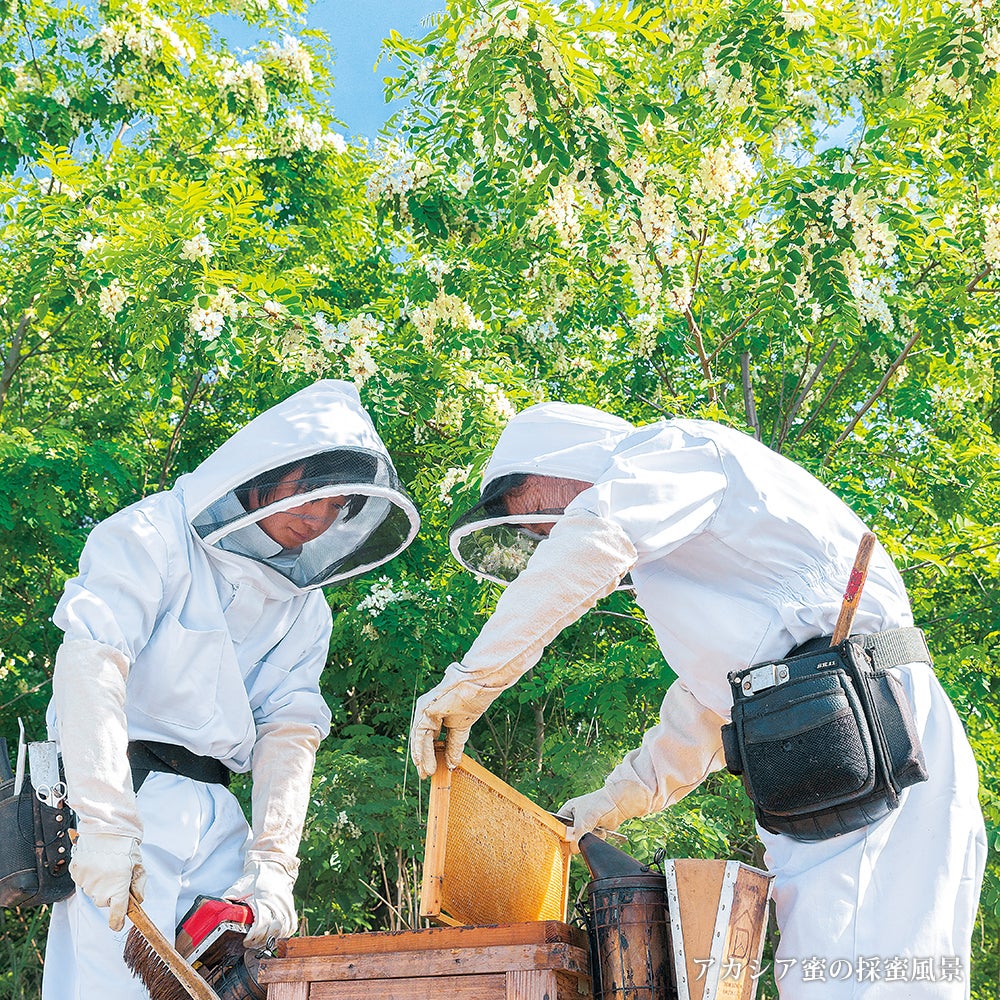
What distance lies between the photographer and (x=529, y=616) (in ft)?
7.17

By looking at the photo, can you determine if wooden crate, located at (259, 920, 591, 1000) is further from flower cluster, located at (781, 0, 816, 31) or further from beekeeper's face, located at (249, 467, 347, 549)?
flower cluster, located at (781, 0, 816, 31)

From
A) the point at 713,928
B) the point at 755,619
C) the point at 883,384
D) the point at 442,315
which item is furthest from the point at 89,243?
the point at 713,928

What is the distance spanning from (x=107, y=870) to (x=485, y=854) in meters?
0.79

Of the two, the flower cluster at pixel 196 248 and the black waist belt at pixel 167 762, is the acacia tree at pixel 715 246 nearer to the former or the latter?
the flower cluster at pixel 196 248

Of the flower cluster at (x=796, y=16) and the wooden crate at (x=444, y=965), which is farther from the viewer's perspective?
the flower cluster at (x=796, y=16)

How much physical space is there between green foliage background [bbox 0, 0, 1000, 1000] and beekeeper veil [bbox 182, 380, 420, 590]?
1.98m

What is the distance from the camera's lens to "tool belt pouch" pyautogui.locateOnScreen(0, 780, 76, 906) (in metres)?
2.53

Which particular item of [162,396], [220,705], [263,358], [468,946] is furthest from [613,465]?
[162,396]

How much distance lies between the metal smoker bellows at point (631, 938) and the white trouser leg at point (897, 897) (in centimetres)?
23

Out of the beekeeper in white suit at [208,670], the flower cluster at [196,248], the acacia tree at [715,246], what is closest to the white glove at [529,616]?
the beekeeper in white suit at [208,670]

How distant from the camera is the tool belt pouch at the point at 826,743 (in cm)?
201

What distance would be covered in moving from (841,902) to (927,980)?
0.59ft

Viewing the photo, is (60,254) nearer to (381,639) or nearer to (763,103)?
(381,639)

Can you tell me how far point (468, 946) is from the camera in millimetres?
1982
